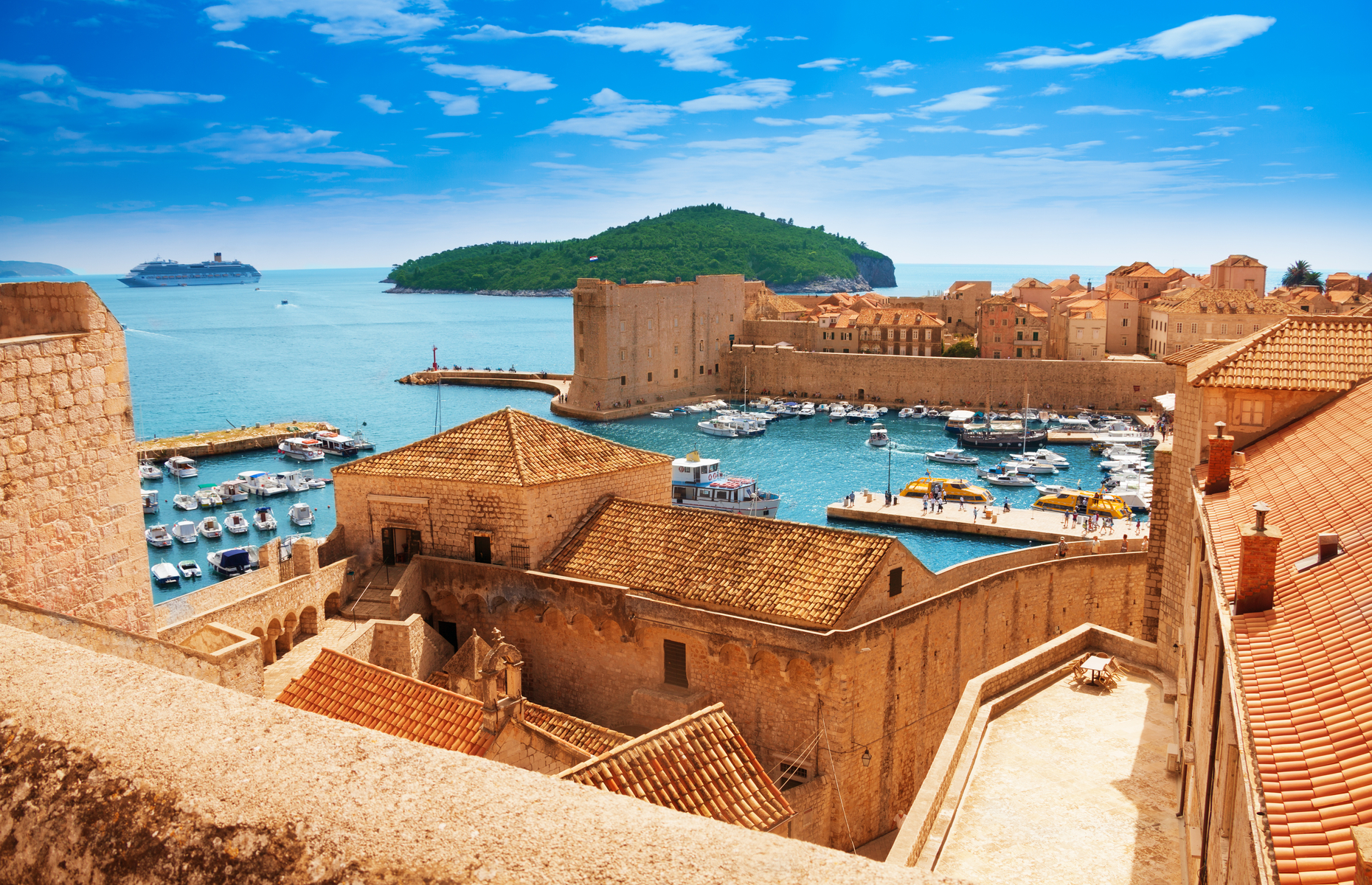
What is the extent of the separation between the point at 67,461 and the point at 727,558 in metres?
9.96

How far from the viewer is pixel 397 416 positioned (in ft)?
237

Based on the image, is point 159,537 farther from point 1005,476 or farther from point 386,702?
point 1005,476

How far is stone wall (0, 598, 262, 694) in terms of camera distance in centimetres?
446

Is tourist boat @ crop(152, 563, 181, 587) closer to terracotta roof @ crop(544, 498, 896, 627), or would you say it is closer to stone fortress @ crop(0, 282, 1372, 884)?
stone fortress @ crop(0, 282, 1372, 884)

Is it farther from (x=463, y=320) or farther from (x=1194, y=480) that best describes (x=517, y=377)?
(x=463, y=320)

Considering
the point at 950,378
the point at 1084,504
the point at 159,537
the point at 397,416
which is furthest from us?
the point at 397,416

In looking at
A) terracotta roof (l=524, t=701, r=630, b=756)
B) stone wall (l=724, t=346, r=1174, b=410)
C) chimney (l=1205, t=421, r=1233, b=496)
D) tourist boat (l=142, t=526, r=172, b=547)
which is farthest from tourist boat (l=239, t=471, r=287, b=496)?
chimney (l=1205, t=421, r=1233, b=496)

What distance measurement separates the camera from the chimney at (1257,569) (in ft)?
24.1

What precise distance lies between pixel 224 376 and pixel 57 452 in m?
103

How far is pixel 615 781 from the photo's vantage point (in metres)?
9.58

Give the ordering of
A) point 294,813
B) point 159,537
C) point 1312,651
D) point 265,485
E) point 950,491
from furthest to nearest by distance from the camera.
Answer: point 265,485 < point 950,491 < point 159,537 < point 1312,651 < point 294,813

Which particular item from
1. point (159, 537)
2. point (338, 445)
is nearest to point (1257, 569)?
point (159, 537)

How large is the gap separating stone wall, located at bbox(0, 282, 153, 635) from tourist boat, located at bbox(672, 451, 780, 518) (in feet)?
108

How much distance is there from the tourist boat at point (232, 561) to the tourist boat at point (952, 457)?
3213 centimetres
